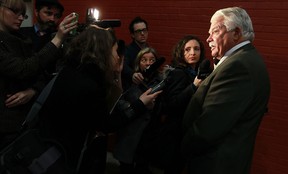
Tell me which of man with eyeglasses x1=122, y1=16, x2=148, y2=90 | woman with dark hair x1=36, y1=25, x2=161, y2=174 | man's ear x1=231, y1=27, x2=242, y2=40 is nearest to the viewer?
woman with dark hair x1=36, y1=25, x2=161, y2=174

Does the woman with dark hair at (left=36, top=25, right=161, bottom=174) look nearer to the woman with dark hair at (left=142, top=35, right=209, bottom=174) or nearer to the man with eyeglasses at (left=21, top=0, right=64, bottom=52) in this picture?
the woman with dark hair at (left=142, top=35, right=209, bottom=174)

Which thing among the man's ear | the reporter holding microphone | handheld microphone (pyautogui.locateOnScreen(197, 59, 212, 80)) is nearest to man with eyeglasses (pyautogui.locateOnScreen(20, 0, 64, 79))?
the reporter holding microphone

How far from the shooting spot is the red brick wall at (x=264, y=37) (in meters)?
3.36

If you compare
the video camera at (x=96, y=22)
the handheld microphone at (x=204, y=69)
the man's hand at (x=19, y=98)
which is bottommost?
the man's hand at (x=19, y=98)

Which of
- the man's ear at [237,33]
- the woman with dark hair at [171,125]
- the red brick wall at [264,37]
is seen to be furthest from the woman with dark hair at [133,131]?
the red brick wall at [264,37]

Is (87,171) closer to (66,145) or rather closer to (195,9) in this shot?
(66,145)

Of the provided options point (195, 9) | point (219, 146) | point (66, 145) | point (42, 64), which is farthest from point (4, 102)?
point (195, 9)

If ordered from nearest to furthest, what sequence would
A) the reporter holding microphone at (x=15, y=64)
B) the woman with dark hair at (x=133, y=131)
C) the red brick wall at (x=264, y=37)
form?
the reporter holding microphone at (x=15, y=64) → the woman with dark hair at (x=133, y=131) → the red brick wall at (x=264, y=37)

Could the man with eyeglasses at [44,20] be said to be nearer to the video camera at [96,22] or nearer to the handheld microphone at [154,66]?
the video camera at [96,22]

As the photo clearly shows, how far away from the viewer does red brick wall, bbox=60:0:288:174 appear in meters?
3.36

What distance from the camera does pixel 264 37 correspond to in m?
3.46

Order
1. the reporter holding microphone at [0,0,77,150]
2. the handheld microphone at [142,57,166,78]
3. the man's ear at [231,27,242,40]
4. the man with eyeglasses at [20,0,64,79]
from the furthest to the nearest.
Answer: the man with eyeglasses at [20,0,64,79] → the handheld microphone at [142,57,166,78] → the reporter holding microphone at [0,0,77,150] → the man's ear at [231,27,242,40]

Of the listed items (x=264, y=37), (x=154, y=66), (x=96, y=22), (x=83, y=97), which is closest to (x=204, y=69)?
(x=154, y=66)

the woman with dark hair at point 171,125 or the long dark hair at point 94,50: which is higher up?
the long dark hair at point 94,50
